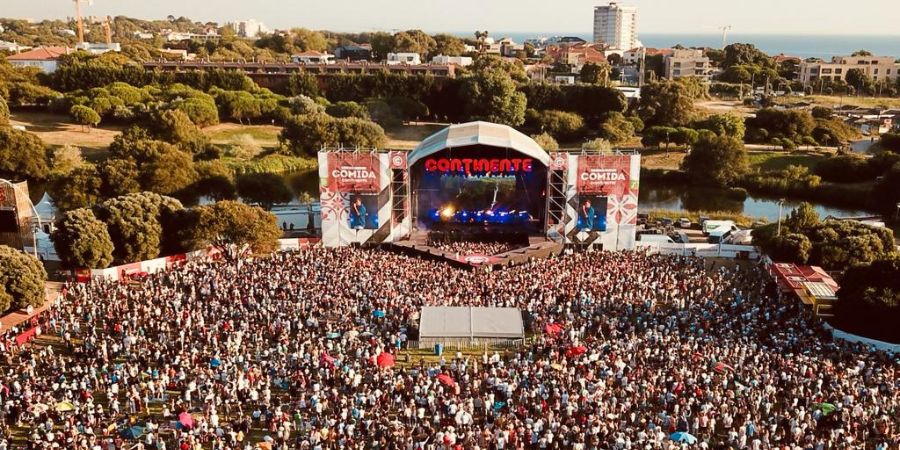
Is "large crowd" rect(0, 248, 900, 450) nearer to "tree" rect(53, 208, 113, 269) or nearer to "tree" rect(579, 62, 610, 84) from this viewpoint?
"tree" rect(53, 208, 113, 269)

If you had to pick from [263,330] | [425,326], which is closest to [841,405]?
[425,326]

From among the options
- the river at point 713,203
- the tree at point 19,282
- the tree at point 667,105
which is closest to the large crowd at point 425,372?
the tree at point 19,282

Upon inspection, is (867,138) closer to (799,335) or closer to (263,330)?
(799,335)

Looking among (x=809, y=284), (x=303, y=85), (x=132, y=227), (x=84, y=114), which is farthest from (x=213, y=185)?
(x=303, y=85)

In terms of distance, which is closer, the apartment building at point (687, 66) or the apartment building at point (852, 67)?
the apartment building at point (852, 67)

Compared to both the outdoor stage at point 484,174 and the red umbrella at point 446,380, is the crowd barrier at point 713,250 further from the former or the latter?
the red umbrella at point 446,380

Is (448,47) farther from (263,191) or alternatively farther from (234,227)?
(234,227)

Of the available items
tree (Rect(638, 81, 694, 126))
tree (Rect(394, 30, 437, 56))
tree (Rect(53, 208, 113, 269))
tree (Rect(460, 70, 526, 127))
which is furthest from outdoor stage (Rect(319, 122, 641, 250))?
tree (Rect(394, 30, 437, 56))
